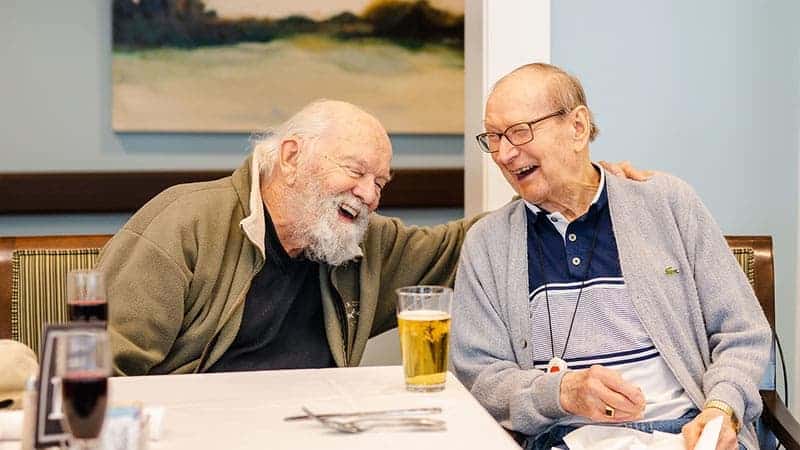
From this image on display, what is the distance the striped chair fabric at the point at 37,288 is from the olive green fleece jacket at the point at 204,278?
0.13 m

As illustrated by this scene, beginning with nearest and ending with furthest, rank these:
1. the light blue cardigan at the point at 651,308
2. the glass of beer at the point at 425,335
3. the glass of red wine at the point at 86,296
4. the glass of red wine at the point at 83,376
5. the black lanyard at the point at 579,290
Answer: the glass of red wine at the point at 83,376 < the glass of red wine at the point at 86,296 < the glass of beer at the point at 425,335 < the light blue cardigan at the point at 651,308 < the black lanyard at the point at 579,290

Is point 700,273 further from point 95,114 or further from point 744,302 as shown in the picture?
point 95,114

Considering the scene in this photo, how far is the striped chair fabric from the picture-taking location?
2.43 m

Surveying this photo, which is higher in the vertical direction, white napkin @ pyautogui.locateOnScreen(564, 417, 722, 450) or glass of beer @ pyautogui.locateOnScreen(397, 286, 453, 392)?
glass of beer @ pyautogui.locateOnScreen(397, 286, 453, 392)

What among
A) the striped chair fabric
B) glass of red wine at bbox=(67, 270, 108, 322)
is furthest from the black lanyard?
the striped chair fabric

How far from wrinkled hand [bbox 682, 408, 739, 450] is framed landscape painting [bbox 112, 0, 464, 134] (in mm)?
2282

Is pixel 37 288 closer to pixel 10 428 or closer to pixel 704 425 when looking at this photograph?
pixel 10 428

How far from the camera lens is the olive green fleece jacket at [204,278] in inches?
89.8

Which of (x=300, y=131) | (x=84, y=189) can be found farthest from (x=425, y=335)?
(x=84, y=189)

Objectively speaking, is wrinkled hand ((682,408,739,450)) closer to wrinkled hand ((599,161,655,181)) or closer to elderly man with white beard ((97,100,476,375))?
wrinkled hand ((599,161,655,181))

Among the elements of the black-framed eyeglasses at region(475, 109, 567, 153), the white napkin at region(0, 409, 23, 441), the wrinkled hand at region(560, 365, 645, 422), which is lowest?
the wrinkled hand at region(560, 365, 645, 422)

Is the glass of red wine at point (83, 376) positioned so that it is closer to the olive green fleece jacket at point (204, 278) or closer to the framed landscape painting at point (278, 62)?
the olive green fleece jacket at point (204, 278)

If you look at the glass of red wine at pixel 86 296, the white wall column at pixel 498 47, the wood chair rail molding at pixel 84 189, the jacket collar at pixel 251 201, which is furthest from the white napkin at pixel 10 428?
the wood chair rail molding at pixel 84 189

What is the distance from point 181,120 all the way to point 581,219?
202 centimetres
